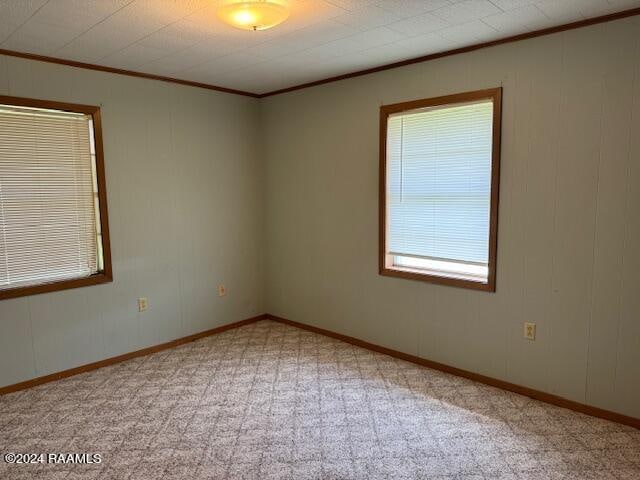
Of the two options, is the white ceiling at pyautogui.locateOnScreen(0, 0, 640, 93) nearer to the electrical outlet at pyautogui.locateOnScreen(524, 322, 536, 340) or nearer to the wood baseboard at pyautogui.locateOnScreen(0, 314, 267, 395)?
the electrical outlet at pyautogui.locateOnScreen(524, 322, 536, 340)

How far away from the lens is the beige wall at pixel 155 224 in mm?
3164

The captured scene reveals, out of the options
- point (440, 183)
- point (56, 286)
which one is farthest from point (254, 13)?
point (56, 286)

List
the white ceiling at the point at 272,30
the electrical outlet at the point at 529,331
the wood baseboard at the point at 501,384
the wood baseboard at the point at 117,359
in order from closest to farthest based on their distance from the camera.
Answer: the white ceiling at the point at 272,30, the wood baseboard at the point at 501,384, the electrical outlet at the point at 529,331, the wood baseboard at the point at 117,359

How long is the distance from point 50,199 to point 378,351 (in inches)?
111

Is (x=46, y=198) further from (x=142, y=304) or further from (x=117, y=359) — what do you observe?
(x=117, y=359)

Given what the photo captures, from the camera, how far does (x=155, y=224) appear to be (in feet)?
12.4

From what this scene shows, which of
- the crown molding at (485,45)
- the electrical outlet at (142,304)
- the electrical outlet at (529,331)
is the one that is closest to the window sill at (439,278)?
the electrical outlet at (529,331)

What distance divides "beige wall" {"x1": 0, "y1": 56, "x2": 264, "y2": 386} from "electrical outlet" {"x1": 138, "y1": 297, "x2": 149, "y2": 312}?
4 centimetres

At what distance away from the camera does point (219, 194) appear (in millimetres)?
4227

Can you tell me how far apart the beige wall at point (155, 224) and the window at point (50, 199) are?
87mm

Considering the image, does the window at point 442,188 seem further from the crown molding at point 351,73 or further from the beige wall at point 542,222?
the crown molding at point 351,73

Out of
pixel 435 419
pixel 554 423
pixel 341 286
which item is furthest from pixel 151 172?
pixel 554 423

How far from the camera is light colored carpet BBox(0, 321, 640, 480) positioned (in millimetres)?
2188

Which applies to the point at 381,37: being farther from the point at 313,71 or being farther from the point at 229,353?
the point at 229,353
